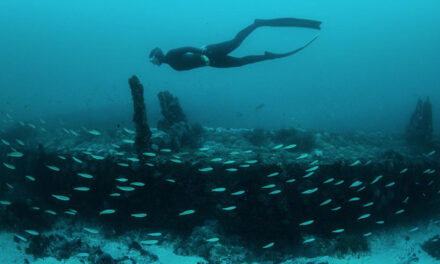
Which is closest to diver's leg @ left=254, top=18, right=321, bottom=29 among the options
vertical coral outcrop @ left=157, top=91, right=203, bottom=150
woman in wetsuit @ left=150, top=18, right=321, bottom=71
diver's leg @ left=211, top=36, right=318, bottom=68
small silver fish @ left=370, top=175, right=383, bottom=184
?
woman in wetsuit @ left=150, top=18, right=321, bottom=71

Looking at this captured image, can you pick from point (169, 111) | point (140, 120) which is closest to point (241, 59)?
point (140, 120)

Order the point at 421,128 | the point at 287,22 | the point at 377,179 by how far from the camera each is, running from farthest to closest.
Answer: the point at 421,128
the point at 287,22
the point at 377,179

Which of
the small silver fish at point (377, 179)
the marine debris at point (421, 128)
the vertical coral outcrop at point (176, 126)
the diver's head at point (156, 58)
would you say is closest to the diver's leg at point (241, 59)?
the diver's head at point (156, 58)

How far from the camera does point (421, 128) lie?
15.1 m

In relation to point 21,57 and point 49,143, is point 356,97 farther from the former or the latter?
point 21,57

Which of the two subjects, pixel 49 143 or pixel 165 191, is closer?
pixel 165 191

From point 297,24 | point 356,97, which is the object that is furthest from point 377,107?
point 297,24

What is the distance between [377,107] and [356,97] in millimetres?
8600

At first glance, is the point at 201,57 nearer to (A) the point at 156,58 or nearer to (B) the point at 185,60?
(B) the point at 185,60

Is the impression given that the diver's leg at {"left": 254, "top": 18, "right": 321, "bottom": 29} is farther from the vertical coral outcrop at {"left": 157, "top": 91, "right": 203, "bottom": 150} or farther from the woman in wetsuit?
the vertical coral outcrop at {"left": 157, "top": 91, "right": 203, "bottom": 150}

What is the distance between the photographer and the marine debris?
14825mm

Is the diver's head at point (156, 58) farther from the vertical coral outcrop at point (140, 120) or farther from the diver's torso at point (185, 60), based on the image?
the vertical coral outcrop at point (140, 120)

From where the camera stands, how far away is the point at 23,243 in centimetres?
973

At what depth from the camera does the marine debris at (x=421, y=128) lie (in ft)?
48.6
